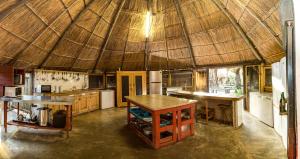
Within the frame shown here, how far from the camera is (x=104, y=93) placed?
836 cm

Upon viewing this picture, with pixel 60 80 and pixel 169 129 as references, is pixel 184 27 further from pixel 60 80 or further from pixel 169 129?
pixel 60 80

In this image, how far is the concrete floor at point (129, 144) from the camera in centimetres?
338

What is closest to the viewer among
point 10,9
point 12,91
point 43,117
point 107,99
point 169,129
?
point 10,9

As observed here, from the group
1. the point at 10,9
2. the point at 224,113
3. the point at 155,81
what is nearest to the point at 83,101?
the point at 155,81

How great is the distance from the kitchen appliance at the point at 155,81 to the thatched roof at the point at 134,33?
973 mm

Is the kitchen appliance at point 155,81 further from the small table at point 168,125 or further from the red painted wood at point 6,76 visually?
the red painted wood at point 6,76

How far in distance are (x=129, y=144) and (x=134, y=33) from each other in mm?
4977

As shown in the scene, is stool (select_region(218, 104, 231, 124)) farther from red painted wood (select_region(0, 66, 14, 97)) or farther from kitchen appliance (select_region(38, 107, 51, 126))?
red painted wood (select_region(0, 66, 14, 97))

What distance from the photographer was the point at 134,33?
734 centimetres

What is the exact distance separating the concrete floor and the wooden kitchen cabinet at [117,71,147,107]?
363 centimetres

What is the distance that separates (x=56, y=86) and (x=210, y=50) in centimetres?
722

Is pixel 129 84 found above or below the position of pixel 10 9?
below

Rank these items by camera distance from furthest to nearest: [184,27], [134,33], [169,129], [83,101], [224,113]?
[134,33] → [83,101] → [184,27] → [224,113] → [169,129]

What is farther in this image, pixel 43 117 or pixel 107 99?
pixel 107 99
